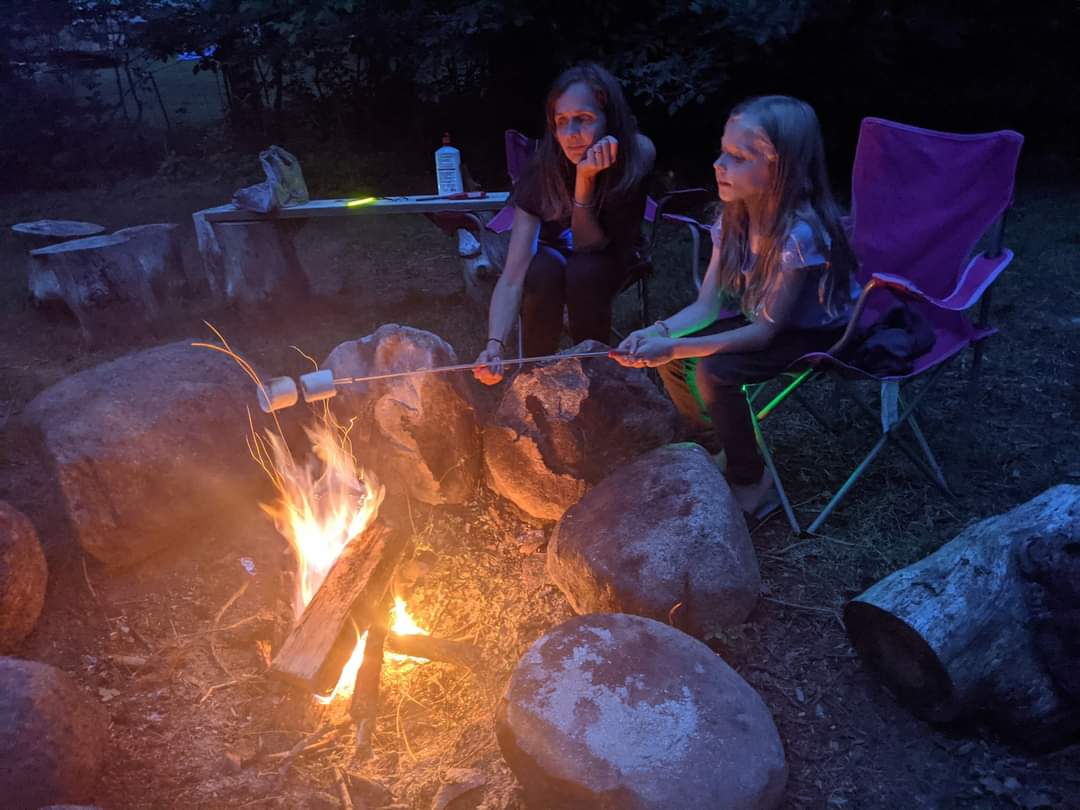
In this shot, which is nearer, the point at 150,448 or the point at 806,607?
the point at 806,607

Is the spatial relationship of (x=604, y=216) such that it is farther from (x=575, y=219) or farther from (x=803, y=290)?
(x=803, y=290)

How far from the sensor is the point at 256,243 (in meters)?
4.98

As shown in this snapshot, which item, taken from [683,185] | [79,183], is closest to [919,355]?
[683,185]

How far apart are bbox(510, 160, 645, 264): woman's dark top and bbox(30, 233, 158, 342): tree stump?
2.79 metres

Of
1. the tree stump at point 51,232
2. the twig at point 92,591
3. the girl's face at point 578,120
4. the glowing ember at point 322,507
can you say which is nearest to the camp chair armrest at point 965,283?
the girl's face at point 578,120

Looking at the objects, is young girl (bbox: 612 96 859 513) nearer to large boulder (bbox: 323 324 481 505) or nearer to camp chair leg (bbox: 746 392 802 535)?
camp chair leg (bbox: 746 392 802 535)

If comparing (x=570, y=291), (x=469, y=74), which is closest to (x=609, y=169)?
(x=570, y=291)

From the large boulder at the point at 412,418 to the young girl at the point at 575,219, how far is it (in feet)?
0.92

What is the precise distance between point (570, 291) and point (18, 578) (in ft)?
7.12

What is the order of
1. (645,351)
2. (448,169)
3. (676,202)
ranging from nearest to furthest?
1. (645,351)
2. (676,202)
3. (448,169)

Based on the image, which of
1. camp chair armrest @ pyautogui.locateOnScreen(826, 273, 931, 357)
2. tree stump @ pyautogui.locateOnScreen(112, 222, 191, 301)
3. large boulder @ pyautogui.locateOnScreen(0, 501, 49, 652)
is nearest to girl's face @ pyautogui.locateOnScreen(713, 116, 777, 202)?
camp chair armrest @ pyautogui.locateOnScreen(826, 273, 931, 357)

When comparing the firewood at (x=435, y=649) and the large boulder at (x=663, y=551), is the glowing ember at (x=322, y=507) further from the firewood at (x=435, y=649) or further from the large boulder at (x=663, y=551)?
the large boulder at (x=663, y=551)

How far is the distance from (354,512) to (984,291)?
2.27 m

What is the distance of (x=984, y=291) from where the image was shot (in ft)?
8.76
